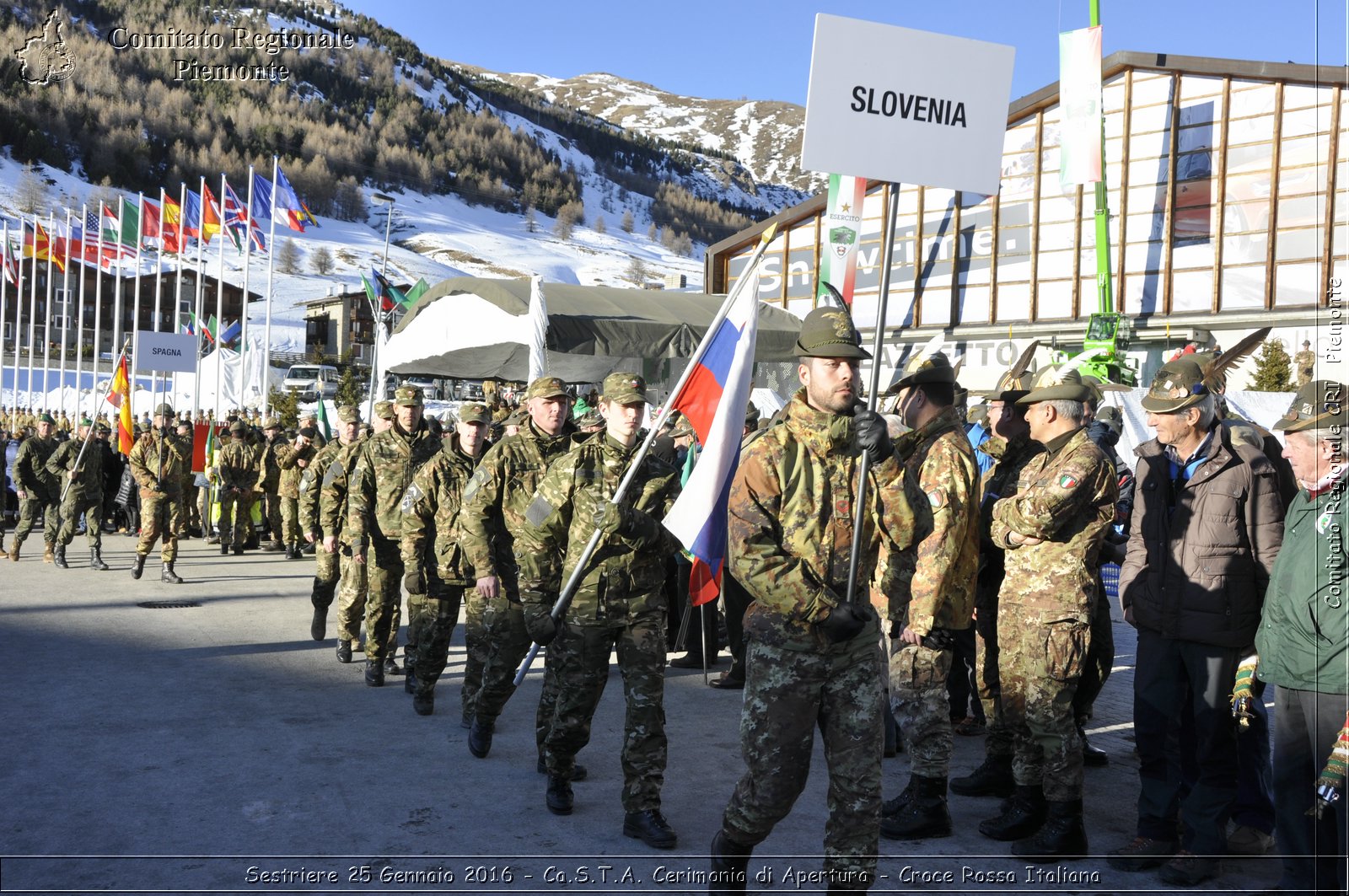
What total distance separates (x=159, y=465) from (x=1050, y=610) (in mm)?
11595

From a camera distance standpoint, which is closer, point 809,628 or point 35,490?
point 809,628

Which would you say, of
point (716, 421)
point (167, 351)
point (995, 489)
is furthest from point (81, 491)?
point (995, 489)

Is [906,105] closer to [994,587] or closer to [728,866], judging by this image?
[728,866]

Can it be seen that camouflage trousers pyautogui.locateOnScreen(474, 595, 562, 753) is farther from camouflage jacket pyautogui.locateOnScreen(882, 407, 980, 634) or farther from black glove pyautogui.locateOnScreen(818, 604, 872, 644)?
black glove pyautogui.locateOnScreen(818, 604, 872, 644)

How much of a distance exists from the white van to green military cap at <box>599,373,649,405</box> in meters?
38.3

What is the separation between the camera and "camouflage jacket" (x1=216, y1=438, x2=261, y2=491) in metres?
16.8

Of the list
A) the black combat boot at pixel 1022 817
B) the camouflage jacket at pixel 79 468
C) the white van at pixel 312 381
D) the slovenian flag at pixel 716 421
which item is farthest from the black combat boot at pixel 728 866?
the white van at pixel 312 381

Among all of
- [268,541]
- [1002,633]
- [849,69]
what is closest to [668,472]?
[1002,633]

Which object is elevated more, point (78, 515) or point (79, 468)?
point (79, 468)

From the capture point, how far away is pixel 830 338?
4.01m

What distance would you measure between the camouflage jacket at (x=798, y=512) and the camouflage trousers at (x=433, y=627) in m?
3.86

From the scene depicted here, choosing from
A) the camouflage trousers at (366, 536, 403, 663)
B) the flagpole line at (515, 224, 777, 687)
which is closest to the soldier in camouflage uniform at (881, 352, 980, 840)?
the flagpole line at (515, 224, 777, 687)

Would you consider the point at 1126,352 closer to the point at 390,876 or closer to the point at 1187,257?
the point at 1187,257

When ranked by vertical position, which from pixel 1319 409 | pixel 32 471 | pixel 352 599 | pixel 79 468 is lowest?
pixel 352 599
